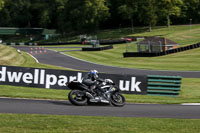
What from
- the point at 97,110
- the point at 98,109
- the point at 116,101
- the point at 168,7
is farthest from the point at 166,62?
the point at 168,7

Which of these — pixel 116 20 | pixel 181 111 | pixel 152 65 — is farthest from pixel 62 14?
pixel 181 111

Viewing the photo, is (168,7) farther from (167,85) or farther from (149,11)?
(167,85)

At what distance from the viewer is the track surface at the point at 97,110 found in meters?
12.4

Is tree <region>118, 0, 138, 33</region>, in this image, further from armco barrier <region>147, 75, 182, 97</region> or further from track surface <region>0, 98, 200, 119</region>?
track surface <region>0, 98, 200, 119</region>

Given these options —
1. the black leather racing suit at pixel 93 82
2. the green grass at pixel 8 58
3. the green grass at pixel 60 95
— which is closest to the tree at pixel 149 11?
the green grass at pixel 8 58

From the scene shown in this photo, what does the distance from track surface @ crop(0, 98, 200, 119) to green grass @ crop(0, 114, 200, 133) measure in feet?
3.18

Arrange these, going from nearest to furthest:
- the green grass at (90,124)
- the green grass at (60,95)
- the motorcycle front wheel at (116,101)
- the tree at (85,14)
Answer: the green grass at (90,124) < the motorcycle front wheel at (116,101) < the green grass at (60,95) < the tree at (85,14)

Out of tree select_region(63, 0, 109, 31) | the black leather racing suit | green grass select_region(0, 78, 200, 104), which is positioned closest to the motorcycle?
the black leather racing suit

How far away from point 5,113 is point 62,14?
338ft

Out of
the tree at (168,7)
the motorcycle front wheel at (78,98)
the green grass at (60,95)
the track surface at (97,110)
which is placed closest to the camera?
the track surface at (97,110)

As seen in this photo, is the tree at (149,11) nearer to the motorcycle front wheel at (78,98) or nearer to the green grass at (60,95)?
the green grass at (60,95)

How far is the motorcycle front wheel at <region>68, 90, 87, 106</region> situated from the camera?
1389 cm

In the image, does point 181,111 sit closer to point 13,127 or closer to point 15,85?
point 13,127

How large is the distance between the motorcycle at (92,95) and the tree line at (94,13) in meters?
62.8
